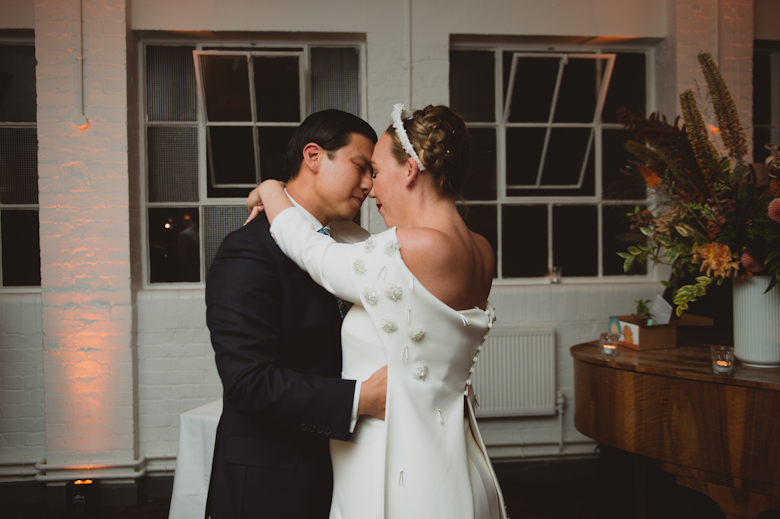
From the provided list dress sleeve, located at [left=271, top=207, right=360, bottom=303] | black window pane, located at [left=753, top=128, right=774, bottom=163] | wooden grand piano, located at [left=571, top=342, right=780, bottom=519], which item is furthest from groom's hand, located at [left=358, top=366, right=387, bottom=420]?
black window pane, located at [left=753, top=128, right=774, bottom=163]

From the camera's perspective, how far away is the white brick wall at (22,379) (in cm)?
334

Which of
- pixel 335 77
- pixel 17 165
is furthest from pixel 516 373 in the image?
pixel 17 165

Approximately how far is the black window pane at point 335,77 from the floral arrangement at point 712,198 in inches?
81.5

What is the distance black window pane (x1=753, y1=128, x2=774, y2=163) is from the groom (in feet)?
12.9

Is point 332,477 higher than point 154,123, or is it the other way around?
point 154,123

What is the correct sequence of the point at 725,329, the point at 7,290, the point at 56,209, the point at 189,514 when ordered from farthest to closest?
the point at 7,290
the point at 56,209
the point at 725,329
the point at 189,514

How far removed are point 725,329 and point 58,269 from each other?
3.97 m

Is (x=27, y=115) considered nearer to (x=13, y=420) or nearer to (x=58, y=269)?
(x=58, y=269)

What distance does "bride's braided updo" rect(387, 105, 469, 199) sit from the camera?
1.27 metres

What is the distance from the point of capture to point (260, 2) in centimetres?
335

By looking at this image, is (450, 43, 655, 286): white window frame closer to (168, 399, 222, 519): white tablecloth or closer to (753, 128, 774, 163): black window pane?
(753, 128, 774, 163): black window pane

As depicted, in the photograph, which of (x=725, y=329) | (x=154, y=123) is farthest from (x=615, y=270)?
(x=154, y=123)

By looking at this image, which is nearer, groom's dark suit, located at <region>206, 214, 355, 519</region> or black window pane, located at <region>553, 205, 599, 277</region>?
groom's dark suit, located at <region>206, 214, 355, 519</region>

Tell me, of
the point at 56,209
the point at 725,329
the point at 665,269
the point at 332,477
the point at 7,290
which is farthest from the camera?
the point at 665,269
